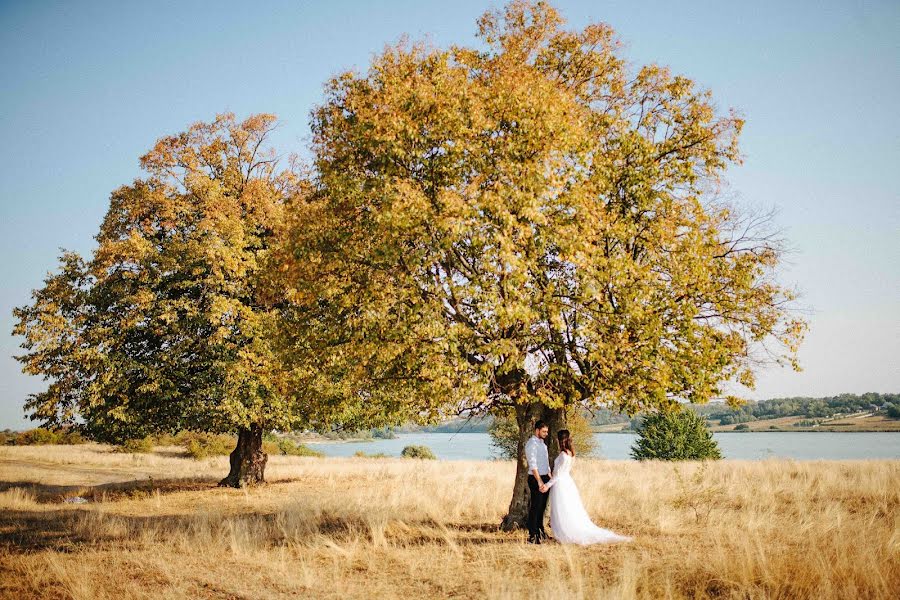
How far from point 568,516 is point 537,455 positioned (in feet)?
3.98

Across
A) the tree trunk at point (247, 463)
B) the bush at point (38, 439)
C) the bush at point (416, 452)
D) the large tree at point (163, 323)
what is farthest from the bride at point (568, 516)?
the bush at point (38, 439)

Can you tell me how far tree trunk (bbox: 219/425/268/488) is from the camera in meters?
22.7

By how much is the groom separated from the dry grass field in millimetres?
367

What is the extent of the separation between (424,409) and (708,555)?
5.40 metres

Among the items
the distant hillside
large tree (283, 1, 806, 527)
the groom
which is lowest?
the distant hillside

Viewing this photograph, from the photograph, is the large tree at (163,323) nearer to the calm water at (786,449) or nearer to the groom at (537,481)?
the groom at (537,481)

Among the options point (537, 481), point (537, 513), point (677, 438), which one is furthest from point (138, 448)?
point (537, 481)

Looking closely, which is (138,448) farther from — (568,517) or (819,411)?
(819,411)

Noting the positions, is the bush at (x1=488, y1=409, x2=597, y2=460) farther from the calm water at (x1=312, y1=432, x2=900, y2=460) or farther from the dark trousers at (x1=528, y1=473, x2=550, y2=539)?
the dark trousers at (x1=528, y1=473, x2=550, y2=539)

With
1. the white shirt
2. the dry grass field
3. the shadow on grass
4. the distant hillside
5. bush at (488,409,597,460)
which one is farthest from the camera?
the distant hillside

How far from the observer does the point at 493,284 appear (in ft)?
31.9

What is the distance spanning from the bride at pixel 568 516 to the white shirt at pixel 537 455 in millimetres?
297

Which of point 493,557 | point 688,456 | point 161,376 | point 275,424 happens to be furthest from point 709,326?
point 688,456

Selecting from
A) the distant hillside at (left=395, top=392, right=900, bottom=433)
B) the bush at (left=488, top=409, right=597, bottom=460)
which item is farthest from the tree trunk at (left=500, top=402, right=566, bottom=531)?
the distant hillside at (left=395, top=392, right=900, bottom=433)
